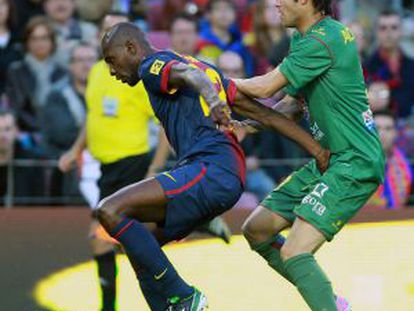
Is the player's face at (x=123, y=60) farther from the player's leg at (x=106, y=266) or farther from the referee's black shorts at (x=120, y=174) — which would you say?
the referee's black shorts at (x=120, y=174)

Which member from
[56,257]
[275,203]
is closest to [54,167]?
[56,257]

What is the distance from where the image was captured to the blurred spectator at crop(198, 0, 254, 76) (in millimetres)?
12297

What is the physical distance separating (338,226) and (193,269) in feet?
8.39

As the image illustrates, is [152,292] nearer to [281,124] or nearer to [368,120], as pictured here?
[281,124]

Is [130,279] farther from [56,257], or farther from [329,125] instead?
[329,125]

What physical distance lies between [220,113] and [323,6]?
105 cm

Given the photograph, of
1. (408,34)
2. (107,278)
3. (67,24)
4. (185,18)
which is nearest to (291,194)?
(107,278)

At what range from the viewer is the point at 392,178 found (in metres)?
11.5

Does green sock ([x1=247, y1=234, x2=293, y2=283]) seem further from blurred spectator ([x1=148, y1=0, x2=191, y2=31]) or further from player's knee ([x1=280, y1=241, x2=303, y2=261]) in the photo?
blurred spectator ([x1=148, y1=0, x2=191, y2=31])

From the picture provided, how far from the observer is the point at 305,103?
22.1ft

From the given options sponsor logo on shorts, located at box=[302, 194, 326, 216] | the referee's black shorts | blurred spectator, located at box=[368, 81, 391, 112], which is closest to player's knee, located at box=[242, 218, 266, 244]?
sponsor logo on shorts, located at box=[302, 194, 326, 216]

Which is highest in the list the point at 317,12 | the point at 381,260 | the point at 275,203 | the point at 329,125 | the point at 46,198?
the point at 317,12

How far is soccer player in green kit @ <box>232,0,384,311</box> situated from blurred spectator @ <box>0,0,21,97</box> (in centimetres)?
585

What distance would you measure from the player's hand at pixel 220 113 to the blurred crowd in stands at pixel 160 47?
211 inches
